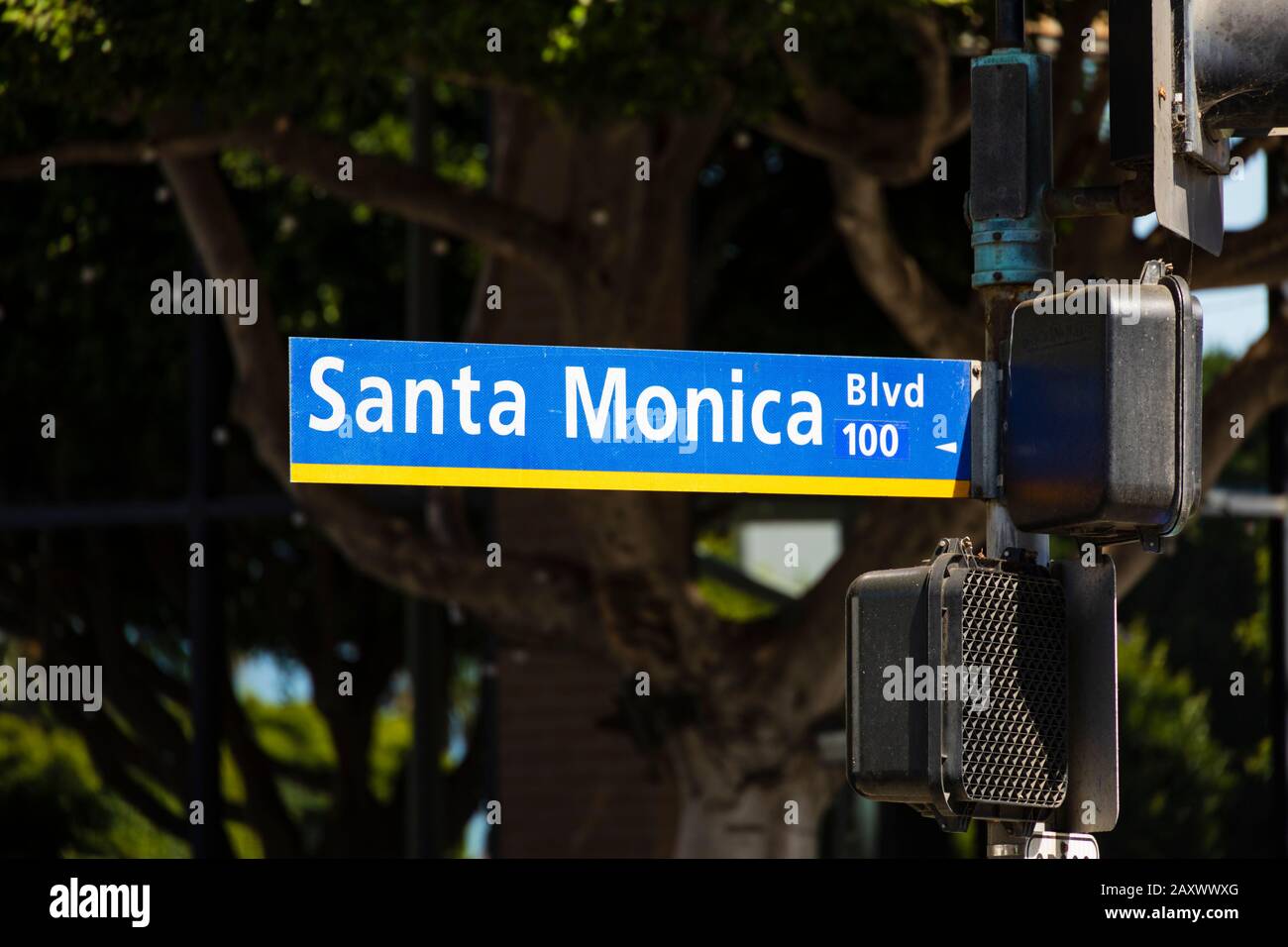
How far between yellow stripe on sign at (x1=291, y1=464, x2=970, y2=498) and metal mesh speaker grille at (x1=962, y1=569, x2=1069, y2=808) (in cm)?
30

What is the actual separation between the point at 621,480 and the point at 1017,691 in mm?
833

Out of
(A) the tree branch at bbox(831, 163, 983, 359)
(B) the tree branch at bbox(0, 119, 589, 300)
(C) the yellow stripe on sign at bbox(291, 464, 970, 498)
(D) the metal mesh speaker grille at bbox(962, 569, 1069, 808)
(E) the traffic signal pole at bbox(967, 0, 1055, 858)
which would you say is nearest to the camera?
(D) the metal mesh speaker grille at bbox(962, 569, 1069, 808)

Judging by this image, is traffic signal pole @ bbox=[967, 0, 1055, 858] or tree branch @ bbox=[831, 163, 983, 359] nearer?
traffic signal pole @ bbox=[967, 0, 1055, 858]

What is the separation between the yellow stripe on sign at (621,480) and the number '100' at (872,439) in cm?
5

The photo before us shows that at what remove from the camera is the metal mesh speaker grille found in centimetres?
378

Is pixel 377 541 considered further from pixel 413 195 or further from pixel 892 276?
pixel 892 276

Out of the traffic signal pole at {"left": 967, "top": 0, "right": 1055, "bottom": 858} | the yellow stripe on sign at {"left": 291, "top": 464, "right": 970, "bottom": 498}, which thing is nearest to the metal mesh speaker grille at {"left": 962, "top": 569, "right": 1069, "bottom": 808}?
the traffic signal pole at {"left": 967, "top": 0, "right": 1055, "bottom": 858}

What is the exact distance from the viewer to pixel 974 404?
163 inches

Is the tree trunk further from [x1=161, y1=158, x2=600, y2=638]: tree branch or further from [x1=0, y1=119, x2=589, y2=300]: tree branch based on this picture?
[x1=0, y1=119, x2=589, y2=300]: tree branch

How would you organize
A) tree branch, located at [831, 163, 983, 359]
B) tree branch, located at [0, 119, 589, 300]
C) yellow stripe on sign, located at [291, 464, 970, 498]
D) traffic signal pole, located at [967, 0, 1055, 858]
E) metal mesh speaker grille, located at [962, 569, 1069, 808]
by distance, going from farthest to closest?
tree branch, located at [0, 119, 589, 300] → tree branch, located at [831, 163, 983, 359] → traffic signal pole, located at [967, 0, 1055, 858] → yellow stripe on sign, located at [291, 464, 970, 498] → metal mesh speaker grille, located at [962, 569, 1069, 808]

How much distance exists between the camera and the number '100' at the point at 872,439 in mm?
4160
